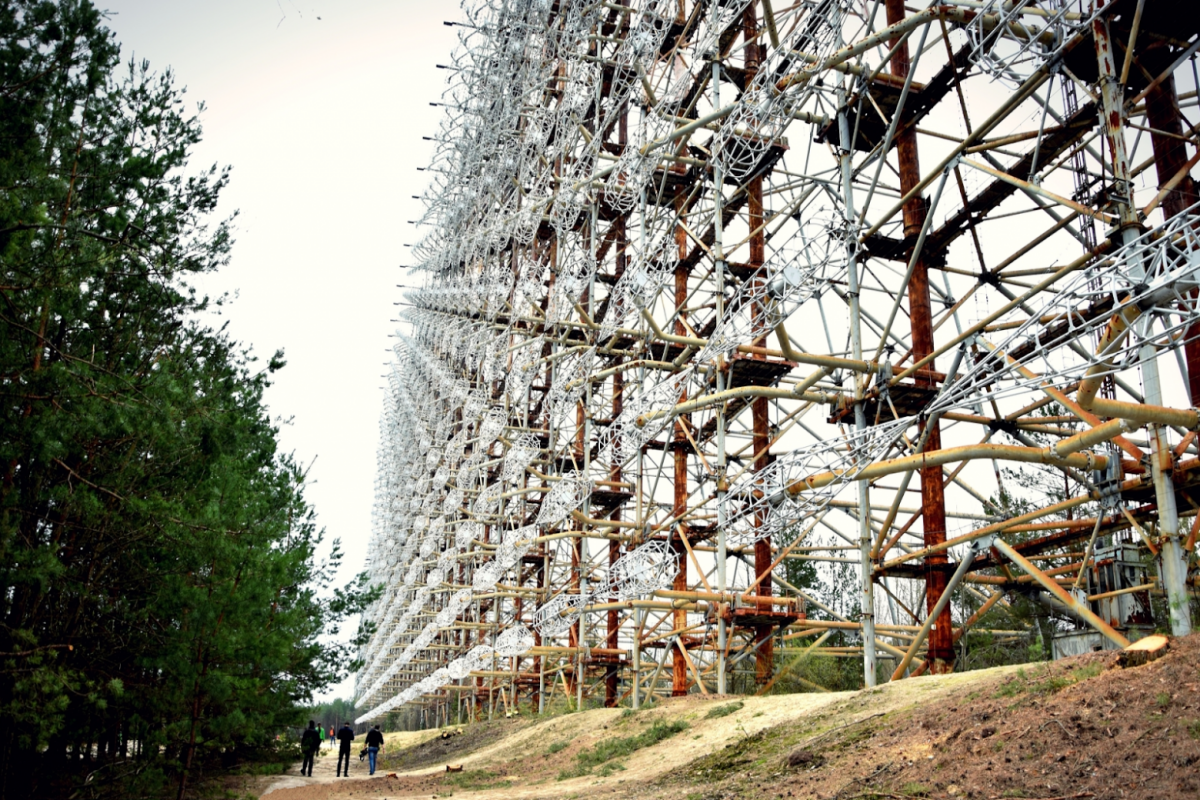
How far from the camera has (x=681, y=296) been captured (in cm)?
2236

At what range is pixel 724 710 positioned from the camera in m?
13.8

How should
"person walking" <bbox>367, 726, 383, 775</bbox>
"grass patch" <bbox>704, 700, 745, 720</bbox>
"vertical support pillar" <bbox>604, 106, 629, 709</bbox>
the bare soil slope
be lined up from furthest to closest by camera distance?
"vertical support pillar" <bbox>604, 106, 629, 709</bbox> < "person walking" <bbox>367, 726, 383, 775</bbox> < "grass patch" <bbox>704, 700, 745, 720</bbox> < the bare soil slope

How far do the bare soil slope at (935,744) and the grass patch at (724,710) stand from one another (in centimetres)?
2

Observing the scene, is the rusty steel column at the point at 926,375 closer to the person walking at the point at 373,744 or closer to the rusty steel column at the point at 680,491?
the rusty steel column at the point at 680,491

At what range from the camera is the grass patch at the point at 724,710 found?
1368cm

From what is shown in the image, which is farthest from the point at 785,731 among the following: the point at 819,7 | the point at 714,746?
the point at 819,7

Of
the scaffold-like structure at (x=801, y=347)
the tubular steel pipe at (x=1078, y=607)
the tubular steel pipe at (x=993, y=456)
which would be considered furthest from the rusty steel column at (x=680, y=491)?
the tubular steel pipe at (x=1078, y=607)

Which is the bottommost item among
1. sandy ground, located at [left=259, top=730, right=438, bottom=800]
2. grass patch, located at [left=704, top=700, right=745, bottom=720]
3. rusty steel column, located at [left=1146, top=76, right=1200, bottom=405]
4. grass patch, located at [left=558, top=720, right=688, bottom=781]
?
sandy ground, located at [left=259, top=730, right=438, bottom=800]

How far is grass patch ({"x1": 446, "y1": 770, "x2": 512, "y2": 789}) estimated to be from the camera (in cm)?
1523

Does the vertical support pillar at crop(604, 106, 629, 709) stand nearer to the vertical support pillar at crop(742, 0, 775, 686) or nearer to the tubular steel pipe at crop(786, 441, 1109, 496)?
→ the vertical support pillar at crop(742, 0, 775, 686)

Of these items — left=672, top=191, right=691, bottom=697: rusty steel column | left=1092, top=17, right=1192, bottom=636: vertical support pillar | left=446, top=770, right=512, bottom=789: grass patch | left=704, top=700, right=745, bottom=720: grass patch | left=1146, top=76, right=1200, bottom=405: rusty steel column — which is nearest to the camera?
left=1092, top=17, right=1192, bottom=636: vertical support pillar

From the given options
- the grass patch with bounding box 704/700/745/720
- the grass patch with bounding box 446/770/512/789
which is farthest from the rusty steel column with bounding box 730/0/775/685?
the grass patch with bounding box 446/770/512/789

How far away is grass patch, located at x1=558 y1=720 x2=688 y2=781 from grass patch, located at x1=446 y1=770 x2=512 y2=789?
1.27 m

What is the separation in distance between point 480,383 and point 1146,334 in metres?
30.0
